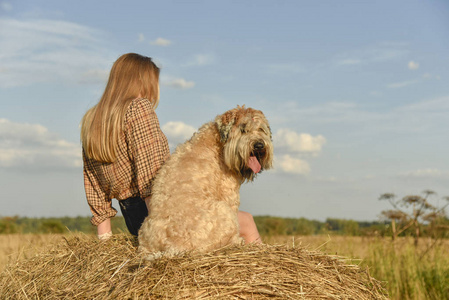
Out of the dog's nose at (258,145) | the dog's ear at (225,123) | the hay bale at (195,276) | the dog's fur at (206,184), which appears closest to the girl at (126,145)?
the dog's fur at (206,184)

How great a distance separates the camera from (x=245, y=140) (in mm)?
4816

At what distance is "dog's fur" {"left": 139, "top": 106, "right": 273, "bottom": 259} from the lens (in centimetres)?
425

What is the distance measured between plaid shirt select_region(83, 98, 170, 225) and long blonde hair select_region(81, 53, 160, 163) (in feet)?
0.38

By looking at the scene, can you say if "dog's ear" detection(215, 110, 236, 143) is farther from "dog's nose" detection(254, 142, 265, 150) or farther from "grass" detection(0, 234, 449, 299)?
"grass" detection(0, 234, 449, 299)

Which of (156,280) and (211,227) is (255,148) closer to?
(211,227)

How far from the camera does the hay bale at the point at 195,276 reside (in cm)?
388

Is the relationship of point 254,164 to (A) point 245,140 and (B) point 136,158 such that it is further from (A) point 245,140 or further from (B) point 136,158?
(B) point 136,158

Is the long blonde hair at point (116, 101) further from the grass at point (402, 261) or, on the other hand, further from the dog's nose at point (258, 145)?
the grass at point (402, 261)

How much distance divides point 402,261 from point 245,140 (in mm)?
7880

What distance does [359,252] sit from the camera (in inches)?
431

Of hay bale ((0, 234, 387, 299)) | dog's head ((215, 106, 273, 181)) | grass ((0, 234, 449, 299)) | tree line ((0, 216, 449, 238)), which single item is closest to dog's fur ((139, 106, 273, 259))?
dog's head ((215, 106, 273, 181))

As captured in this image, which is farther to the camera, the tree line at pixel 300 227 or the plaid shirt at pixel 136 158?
the tree line at pixel 300 227

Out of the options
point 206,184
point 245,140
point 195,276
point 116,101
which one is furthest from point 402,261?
point 116,101

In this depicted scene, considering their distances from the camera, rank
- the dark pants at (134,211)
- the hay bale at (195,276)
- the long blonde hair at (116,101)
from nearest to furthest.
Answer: the hay bale at (195,276) < the long blonde hair at (116,101) < the dark pants at (134,211)
